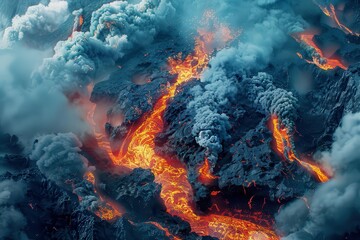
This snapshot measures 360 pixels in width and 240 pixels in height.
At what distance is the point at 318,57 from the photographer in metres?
43.6

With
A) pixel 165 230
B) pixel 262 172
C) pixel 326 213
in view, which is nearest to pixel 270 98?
pixel 262 172

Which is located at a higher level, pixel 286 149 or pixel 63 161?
pixel 286 149

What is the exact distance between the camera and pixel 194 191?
1238 inches

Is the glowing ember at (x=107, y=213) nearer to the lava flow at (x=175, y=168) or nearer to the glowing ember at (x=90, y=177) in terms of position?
the glowing ember at (x=90, y=177)

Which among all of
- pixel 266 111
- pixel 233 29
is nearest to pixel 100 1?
pixel 233 29

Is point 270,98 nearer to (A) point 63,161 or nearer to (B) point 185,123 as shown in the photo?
(B) point 185,123

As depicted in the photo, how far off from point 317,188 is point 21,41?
39.2m

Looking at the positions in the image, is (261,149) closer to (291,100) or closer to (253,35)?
(291,100)

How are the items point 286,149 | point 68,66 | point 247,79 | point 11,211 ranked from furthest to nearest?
point 68,66, point 247,79, point 286,149, point 11,211

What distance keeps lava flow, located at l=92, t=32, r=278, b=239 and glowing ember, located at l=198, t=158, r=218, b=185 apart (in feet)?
4.30

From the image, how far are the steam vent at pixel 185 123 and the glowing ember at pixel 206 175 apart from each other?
0.11 meters

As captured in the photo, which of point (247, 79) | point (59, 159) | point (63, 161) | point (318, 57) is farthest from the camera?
point (318, 57)

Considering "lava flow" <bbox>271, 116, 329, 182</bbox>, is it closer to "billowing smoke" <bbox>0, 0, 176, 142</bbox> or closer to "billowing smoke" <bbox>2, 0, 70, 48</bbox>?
"billowing smoke" <bbox>0, 0, 176, 142</bbox>

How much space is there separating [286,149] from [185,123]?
27.0 ft
